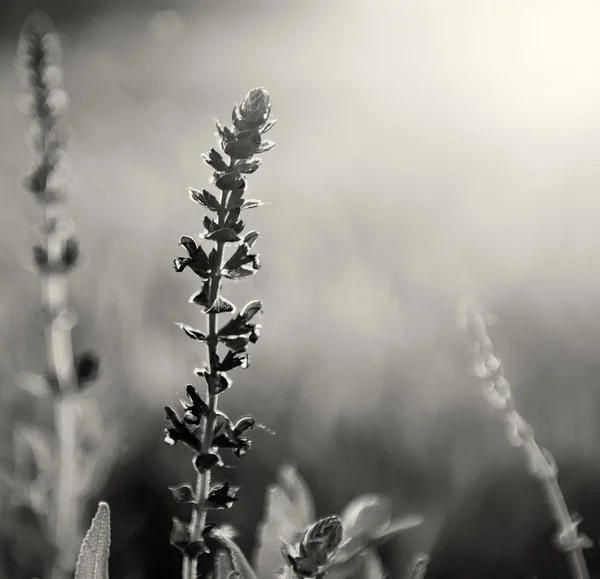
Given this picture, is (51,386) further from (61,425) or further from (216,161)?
(216,161)

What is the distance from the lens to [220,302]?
1.35ft

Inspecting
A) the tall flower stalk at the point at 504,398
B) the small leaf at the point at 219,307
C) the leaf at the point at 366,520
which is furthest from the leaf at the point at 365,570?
the small leaf at the point at 219,307

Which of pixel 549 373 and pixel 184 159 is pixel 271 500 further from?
pixel 184 159

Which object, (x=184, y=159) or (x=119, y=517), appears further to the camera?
(x=184, y=159)

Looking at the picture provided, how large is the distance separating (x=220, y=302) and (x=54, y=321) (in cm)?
85

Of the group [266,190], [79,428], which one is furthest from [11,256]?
[79,428]

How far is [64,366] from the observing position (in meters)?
1.18

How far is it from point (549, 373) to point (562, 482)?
32 centimetres

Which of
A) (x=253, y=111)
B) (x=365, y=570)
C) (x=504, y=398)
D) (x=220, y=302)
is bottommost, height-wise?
(x=365, y=570)

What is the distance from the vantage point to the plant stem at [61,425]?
108 centimetres

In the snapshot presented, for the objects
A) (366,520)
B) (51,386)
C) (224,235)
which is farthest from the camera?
(51,386)

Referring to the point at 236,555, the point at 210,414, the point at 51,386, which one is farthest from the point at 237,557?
the point at 51,386

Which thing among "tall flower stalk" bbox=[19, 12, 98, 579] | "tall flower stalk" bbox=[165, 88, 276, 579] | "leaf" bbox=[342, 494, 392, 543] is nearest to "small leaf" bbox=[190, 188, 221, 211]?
"tall flower stalk" bbox=[165, 88, 276, 579]

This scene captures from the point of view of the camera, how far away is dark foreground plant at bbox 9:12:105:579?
1.09 m
